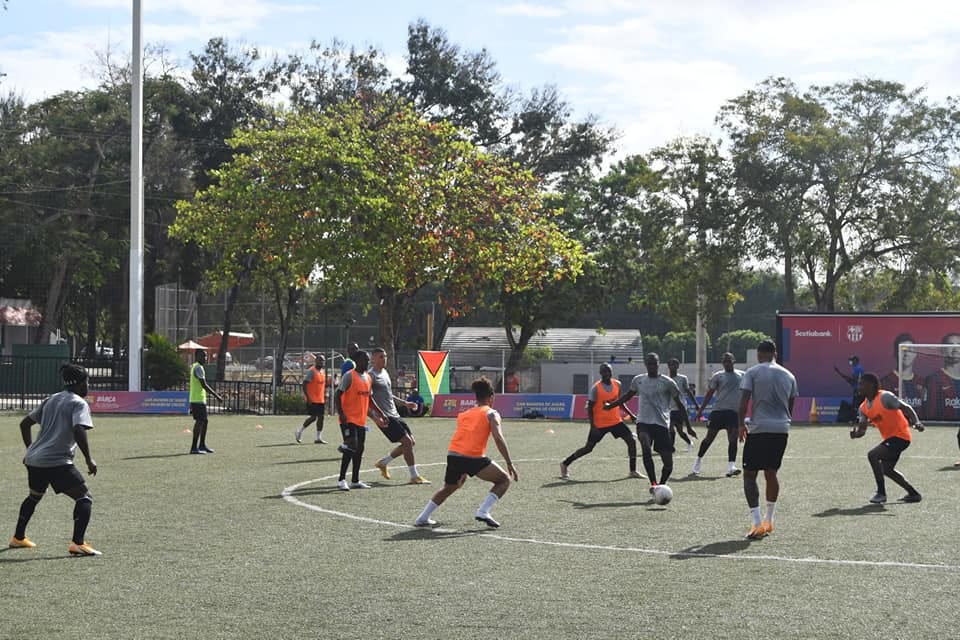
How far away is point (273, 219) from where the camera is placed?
132 feet

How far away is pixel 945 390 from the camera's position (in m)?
38.4

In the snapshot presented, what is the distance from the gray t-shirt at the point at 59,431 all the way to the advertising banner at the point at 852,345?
3161cm

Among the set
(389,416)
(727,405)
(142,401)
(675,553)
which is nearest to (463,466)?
(675,553)

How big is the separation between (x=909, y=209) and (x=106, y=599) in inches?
1682

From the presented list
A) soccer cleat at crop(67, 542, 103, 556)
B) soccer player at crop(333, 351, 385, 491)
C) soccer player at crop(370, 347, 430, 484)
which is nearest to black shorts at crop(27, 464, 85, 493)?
soccer cleat at crop(67, 542, 103, 556)

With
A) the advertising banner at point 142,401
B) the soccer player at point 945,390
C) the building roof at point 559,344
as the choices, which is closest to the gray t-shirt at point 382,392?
the advertising banner at point 142,401

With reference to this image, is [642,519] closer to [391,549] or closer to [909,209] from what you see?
[391,549]

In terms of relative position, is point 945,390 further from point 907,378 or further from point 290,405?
point 290,405

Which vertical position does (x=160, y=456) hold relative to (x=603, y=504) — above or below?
below

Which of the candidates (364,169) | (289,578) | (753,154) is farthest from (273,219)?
(289,578)

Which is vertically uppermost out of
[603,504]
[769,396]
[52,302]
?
[52,302]

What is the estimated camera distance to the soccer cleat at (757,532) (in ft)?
40.7

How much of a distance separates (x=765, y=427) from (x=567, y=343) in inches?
2564

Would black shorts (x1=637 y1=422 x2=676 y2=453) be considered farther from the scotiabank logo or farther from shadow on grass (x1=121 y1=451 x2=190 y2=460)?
the scotiabank logo
